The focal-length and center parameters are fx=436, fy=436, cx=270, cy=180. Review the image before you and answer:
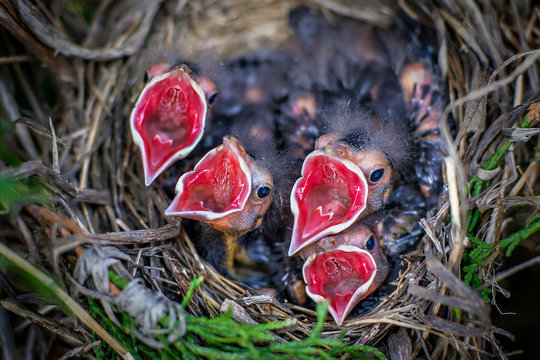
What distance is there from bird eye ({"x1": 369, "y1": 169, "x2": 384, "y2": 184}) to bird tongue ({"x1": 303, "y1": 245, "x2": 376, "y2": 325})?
0.24 meters

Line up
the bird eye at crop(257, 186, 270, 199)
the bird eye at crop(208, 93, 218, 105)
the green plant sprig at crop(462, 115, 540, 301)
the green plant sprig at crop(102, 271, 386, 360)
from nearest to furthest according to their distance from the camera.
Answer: the green plant sprig at crop(102, 271, 386, 360) < the green plant sprig at crop(462, 115, 540, 301) < the bird eye at crop(257, 186, 270, 199) < the bird eye at crop(208, 93, 218, 105)

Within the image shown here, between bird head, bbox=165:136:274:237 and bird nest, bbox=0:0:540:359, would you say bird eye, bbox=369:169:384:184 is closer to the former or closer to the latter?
bird nest, bbox=0:0:540:359

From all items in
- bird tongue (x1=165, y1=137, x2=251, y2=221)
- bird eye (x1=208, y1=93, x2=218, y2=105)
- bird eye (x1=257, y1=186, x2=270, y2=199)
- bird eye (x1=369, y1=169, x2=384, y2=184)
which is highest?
bird eye (x1=208, y1=93, x2=218, y2=105)

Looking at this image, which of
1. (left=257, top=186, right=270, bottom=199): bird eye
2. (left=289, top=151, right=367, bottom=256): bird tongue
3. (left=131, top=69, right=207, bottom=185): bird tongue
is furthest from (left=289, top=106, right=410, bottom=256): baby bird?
(left=131, top=69, right=207, bottom=185): bird tongue

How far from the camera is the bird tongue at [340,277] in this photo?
3.89 ft

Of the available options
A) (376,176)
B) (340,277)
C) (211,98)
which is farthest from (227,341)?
(211,98)

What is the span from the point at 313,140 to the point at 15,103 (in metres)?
1.05

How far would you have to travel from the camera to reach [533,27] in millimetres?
1484

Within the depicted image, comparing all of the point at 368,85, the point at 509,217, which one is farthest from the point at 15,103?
the point at 509,217

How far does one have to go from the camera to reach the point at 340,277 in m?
1.29

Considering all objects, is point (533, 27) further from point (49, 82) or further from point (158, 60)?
point (49, 82)

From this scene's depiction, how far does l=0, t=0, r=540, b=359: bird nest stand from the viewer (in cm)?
105

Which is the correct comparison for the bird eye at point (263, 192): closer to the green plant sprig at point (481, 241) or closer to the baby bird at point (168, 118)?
the baby bird at point (168, 118)

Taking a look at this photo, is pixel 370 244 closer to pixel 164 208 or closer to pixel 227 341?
pixel 227 341
